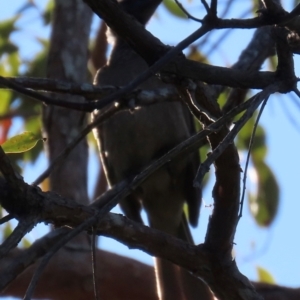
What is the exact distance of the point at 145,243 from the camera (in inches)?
79.8

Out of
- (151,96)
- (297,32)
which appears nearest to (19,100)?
(151,96)

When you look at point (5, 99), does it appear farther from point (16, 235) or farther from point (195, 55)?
point (16, 235)

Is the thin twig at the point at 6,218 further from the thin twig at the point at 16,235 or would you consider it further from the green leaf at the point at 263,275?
the green leaf at the point at 263,275

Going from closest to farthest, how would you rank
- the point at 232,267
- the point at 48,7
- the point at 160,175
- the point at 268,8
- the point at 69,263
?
the point at 268,8
the point at 232,267
the point at 69,263
the point at 160,175
the point at 48,7

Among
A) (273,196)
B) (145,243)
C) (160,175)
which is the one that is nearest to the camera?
(145,243)

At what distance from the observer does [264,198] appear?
13.7 feet

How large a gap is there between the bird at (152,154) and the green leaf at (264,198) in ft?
1.52

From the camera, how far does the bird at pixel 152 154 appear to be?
383 cm

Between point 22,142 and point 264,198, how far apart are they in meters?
2.69

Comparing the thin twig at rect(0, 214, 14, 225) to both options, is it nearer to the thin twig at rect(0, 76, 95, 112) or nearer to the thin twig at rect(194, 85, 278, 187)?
the thin twig at rect(0, 76, 95, 112)

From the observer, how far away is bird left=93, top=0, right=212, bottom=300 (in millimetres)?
3826

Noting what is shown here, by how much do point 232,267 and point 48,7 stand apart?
10.8 feet

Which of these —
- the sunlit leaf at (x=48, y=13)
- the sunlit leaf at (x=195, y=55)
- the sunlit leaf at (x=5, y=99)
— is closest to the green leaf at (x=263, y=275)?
the sunlit leaf at (x=195, y=55)

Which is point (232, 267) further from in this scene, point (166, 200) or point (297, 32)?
point (166, 200)
